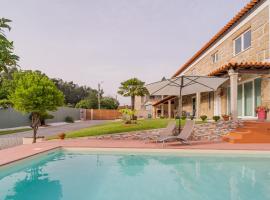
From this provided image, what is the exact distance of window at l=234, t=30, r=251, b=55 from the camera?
1606 cm

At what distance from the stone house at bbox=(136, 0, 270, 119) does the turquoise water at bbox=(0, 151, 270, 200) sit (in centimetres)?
566

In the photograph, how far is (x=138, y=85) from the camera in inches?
1404

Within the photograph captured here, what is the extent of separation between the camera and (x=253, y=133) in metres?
12.8

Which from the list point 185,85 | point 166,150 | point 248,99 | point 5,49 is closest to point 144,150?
point 166,150

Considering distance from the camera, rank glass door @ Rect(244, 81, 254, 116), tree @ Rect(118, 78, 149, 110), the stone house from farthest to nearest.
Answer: tree @ Rect(118, 78, 149, 110)
glass door @ Rect(244, 81, 254, 116)
the stone house

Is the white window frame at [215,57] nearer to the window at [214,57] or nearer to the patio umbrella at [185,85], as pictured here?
the window at [214,57]

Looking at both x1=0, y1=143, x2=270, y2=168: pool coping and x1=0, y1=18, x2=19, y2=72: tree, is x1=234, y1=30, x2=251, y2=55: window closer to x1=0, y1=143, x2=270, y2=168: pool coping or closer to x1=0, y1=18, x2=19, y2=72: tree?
x1=0, y1=143, x2=270, y2=168: pool coping

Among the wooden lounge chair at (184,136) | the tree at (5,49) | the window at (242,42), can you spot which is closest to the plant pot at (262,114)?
the wooden lounge chair at (184,136)

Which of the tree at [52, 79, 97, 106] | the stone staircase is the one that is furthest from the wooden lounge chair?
the tree at [52, 79, 97, 106]

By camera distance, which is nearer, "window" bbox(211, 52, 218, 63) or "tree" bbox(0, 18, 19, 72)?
"tree" bbox(0, 18, 19, 72)

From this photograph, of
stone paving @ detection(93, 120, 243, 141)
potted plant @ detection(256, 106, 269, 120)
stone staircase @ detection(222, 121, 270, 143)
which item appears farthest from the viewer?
stone paving @ detection(93, 120, 243, 141)

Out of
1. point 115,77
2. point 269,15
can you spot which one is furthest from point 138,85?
point 269,15

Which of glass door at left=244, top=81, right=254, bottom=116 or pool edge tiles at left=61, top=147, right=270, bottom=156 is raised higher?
glass door at left=244, top=81, right=254, bottom=116

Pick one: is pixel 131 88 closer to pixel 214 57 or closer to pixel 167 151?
pixel 214 57
